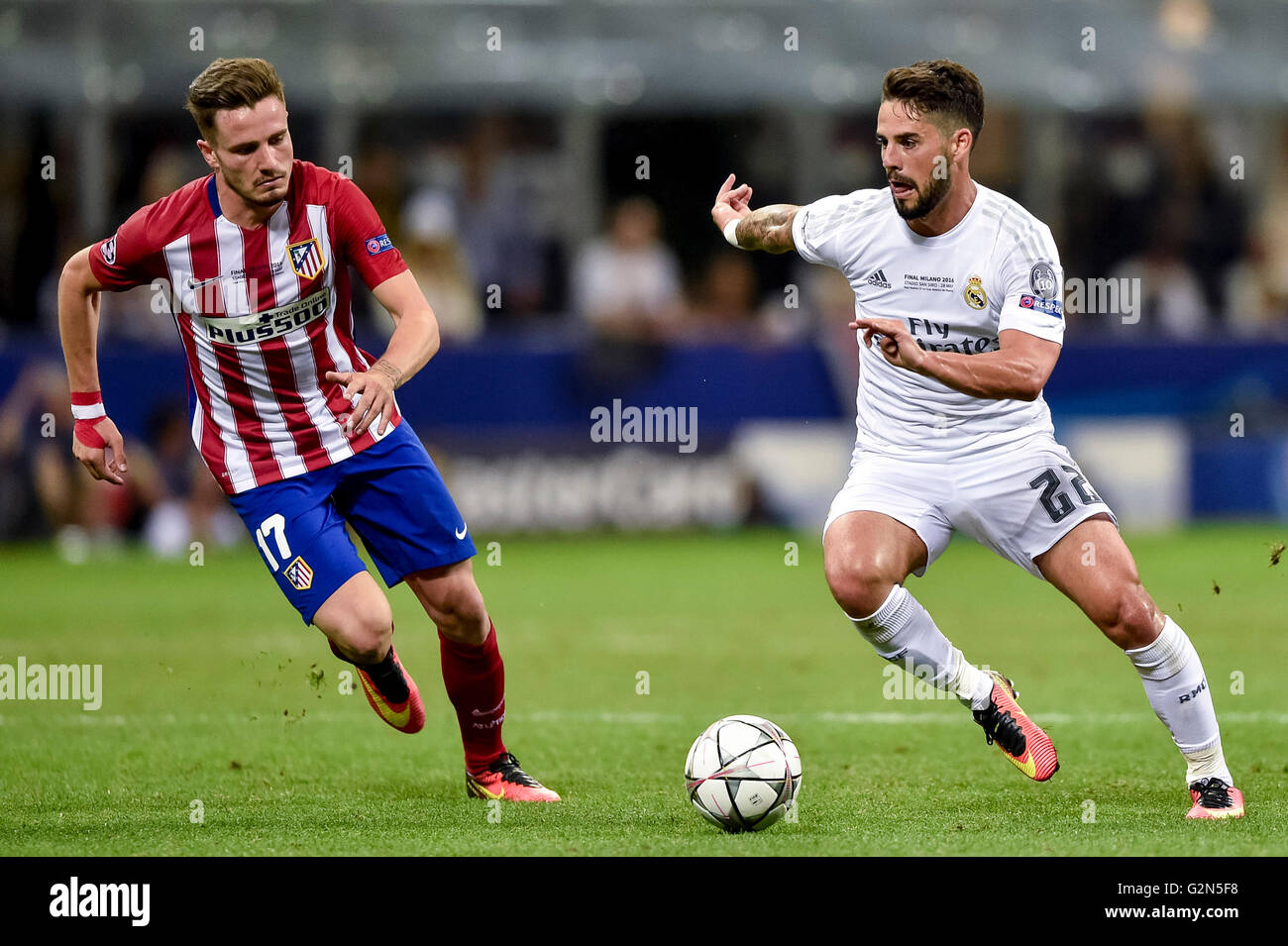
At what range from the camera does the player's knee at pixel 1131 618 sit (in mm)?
5695

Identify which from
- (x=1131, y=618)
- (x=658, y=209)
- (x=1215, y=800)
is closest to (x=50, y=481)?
(x=658, y=209)

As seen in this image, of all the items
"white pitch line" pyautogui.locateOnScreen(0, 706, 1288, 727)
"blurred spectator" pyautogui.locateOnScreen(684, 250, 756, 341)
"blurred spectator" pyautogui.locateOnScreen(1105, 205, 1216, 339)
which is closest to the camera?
"white pitch line" pyautogui.locateOnScreen(0, 706, 1288, 727)

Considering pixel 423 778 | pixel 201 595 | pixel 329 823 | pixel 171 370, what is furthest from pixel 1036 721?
pixel 171 370

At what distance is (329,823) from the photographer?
5.74m

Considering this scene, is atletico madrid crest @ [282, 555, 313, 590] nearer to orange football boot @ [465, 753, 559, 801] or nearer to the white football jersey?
orange football boot @ [465, 753, 559, 801]

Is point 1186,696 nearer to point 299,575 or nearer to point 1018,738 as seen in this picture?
point 1018,738

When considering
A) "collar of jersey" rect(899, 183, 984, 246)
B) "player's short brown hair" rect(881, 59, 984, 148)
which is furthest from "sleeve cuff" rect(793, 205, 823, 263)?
"player's short brown hair" rect(881, 59, 984, 148)

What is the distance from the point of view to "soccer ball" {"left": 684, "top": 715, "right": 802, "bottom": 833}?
5547mm

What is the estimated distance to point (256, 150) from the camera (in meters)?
5.70

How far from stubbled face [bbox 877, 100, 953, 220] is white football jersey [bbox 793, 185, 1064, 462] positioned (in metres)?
0.17

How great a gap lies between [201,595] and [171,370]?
312 centimetres

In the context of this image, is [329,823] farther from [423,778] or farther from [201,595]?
[201,595]

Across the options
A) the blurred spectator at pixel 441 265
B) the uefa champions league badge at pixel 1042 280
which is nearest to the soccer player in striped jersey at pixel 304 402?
the uefa champions league badge at pixel 1042 280

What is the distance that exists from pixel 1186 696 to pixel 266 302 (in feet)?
10.6
